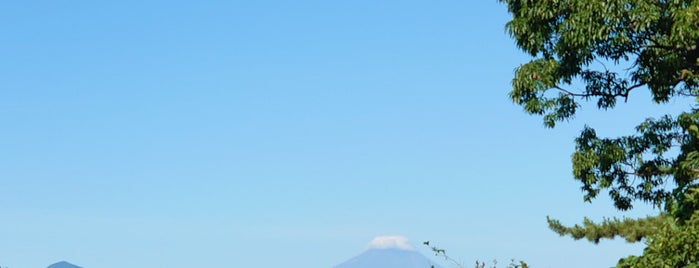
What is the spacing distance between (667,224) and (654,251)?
0.40 m

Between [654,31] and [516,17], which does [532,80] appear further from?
[654,31]

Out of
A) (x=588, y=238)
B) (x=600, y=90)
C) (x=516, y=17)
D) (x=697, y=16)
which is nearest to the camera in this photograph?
(x=697, y=16)

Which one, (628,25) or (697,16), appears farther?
(628,25)

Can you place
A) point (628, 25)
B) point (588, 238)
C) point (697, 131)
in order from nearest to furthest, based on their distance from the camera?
point (697, 131) → point (628, 25) → point (588, 238)

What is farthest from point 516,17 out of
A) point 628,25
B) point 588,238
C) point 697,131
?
point 588,238

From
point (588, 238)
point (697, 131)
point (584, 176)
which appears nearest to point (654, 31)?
point (584, 176)

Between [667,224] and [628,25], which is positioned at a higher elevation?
[628,25]

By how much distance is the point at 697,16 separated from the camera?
18172mm

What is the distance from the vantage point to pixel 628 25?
63.5 feet

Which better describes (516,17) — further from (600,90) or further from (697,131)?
(697,131)

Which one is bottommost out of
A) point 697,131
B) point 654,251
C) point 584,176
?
point 654,251

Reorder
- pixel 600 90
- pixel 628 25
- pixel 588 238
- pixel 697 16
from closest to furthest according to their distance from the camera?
pixel 697 16, pixel 628 25, pixel 600 90, pixel 588 238

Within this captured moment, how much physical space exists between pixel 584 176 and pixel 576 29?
4.77 metres

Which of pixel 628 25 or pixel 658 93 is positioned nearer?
pixel 628 25
